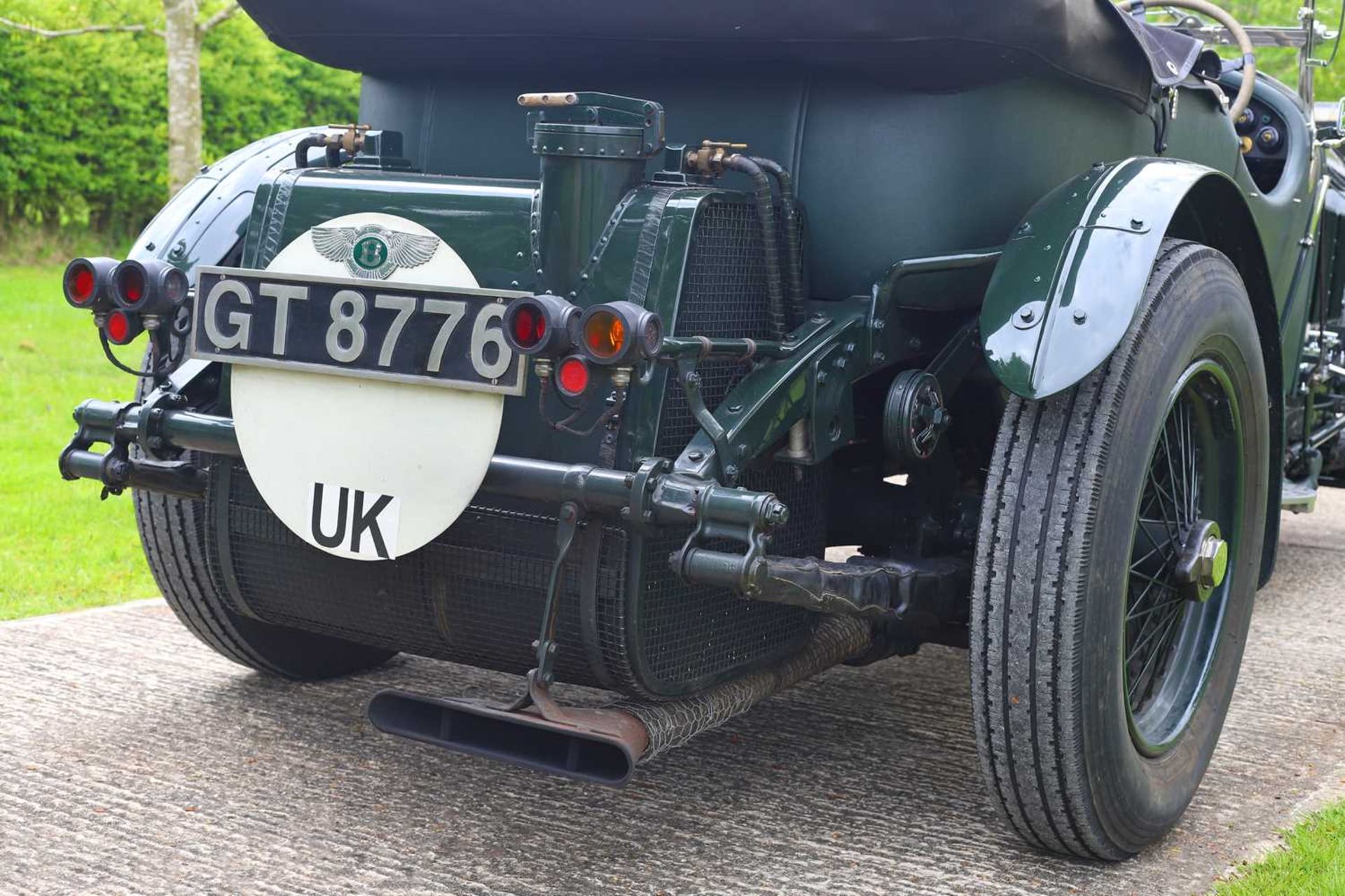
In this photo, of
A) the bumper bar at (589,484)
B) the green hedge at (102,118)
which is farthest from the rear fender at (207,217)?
the green hedge at (102,118)

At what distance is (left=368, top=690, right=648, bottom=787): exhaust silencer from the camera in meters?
2.70

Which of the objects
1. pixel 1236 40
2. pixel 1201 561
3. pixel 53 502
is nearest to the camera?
pixel 1201 561

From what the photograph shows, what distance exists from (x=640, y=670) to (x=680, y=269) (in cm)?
74

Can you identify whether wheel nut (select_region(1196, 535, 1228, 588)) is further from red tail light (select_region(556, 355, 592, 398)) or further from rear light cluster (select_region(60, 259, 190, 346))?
rear light cluster (select_region(60, 259, 190, 346))

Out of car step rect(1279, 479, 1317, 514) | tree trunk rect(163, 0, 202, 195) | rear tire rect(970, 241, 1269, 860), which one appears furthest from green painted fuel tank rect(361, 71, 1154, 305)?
tree trunk rect(163, 0, 202, 195)

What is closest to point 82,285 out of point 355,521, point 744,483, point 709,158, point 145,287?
point 145,287

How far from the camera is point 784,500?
3152 millimetres

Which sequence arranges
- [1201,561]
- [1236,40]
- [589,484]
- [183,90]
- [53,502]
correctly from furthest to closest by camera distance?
[183,90], [53,502], [1236,40], [1201,561], [589,484]

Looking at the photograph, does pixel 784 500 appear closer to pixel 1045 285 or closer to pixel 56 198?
pixel 1045 285

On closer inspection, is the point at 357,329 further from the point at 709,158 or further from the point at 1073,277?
the point at 1073,277

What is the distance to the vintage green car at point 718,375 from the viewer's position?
9.30 feet

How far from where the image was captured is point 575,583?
9.52 feet

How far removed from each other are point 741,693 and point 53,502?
4.37m

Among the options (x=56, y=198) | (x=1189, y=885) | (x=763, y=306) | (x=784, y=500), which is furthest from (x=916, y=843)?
(x=56, y=198)
